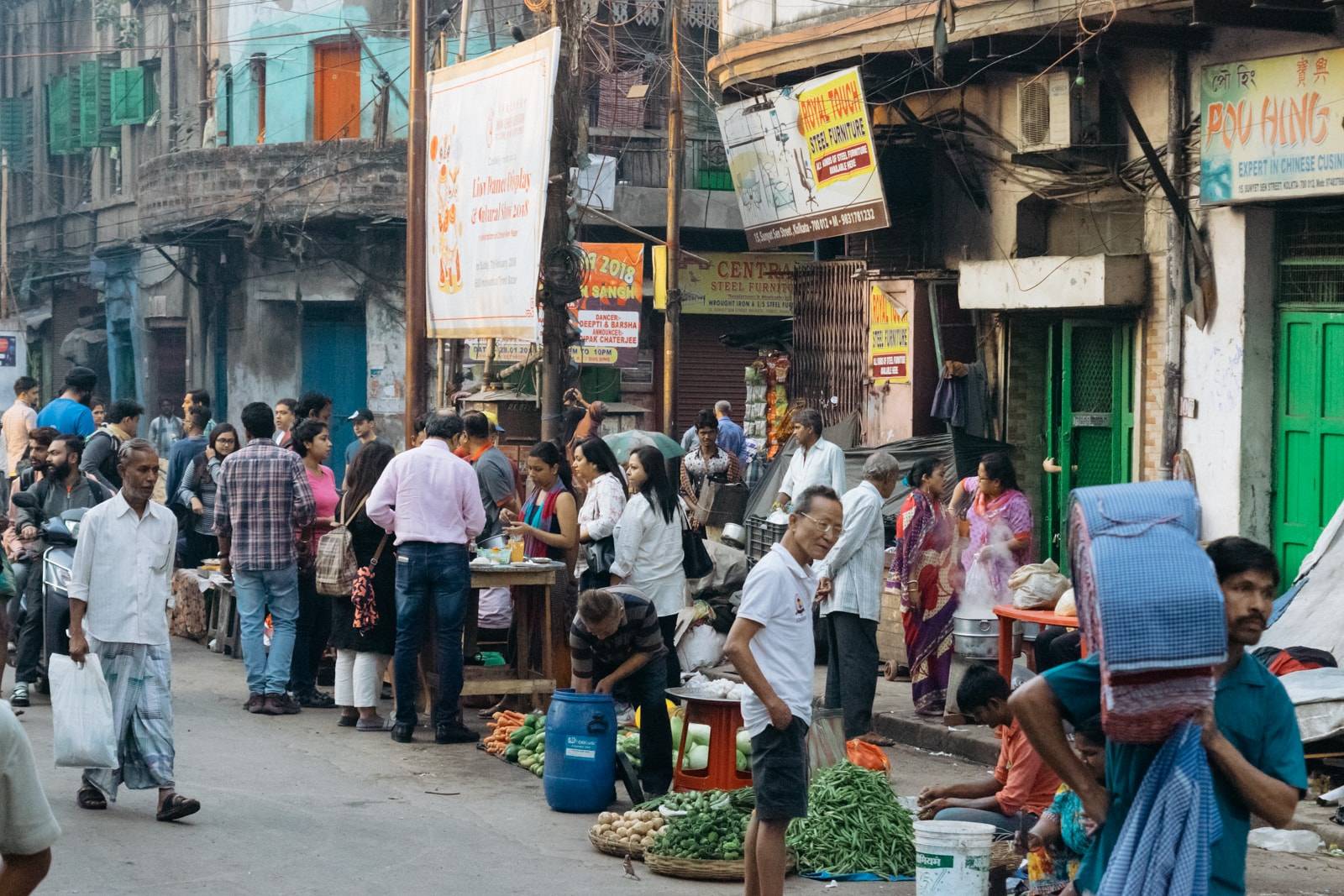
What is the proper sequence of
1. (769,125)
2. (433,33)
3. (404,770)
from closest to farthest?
(404,770), (769,125), (433,33)

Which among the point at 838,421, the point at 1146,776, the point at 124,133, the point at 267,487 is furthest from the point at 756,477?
the point at 124,133

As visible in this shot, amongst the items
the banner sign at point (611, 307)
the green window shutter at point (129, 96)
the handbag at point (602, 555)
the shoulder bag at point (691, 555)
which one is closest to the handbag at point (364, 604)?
the handbag at point (602, 555)

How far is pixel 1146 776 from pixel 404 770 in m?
6.50

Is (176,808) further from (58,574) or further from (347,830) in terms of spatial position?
(58,574)

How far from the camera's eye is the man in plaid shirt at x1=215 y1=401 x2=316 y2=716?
11.2 meters

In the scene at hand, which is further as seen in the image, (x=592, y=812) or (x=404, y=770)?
(x=404, y=770)

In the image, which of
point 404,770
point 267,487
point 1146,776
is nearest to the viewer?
point 1146,776

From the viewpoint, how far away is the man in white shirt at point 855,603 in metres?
10.0

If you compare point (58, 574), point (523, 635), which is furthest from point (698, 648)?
point (58, 574)

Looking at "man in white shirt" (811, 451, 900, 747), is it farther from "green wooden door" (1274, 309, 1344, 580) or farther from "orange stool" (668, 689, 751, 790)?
"green wooden door" (1274, 309, 1344, 580)

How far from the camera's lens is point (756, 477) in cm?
2100

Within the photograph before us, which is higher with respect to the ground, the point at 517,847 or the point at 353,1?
the point at 353,1

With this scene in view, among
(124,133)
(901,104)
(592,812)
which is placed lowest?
(592,812)

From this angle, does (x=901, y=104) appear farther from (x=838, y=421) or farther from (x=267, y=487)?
(x=267, y=487)
